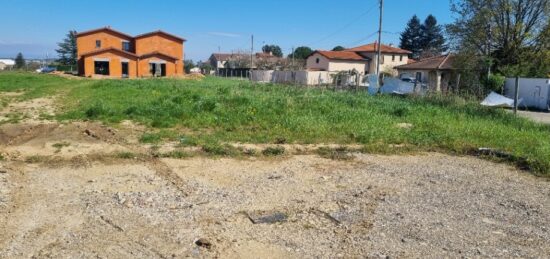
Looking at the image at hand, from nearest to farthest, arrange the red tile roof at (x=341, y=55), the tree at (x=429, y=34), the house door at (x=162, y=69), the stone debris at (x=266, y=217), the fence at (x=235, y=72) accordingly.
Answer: the stone debris at (x=266, y=217) < the house door at (x=162, y=69) < the red tile roof at (x=341, y=55) < the fence at (x=235, y=72) < the tree at (x=429, y=34)

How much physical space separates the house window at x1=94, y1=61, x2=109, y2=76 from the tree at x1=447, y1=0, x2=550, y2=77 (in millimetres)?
37627

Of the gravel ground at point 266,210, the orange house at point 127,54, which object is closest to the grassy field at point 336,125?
the gravel ground at point 266,210

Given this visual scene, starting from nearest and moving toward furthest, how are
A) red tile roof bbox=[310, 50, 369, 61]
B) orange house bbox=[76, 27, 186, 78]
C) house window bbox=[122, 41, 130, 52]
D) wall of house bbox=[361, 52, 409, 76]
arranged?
orange house bbox=[76, 27, 186, 78] < house window bbox=[122, 41, 130, 52] < red tile roof bbox=[310, 50, 369, 61] < wall of house bbox=[361, 52, 409, 76]

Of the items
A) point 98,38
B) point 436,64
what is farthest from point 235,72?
point 436,64

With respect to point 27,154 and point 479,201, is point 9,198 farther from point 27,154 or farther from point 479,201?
point 479,201

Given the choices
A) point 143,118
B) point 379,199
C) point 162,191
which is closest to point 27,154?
point 162,191

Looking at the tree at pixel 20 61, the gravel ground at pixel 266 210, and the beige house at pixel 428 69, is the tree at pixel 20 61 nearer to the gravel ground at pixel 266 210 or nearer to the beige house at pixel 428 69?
the beige house at pixel 428 69

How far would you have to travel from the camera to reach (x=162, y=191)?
629cm

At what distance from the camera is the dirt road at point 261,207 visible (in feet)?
15.0

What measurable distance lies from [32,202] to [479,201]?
598 centimetres

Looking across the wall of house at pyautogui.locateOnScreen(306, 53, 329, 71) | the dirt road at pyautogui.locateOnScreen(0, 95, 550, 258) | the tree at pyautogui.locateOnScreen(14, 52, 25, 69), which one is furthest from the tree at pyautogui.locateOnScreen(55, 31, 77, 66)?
the dirt road at pyautogui.locateOnScreen(0, 95, 550, 258)

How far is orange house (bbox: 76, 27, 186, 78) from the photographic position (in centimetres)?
5022

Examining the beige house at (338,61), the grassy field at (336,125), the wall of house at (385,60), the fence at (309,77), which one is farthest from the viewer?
the wall of house at (385,60)

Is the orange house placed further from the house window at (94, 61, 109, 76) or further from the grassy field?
the grassy field
